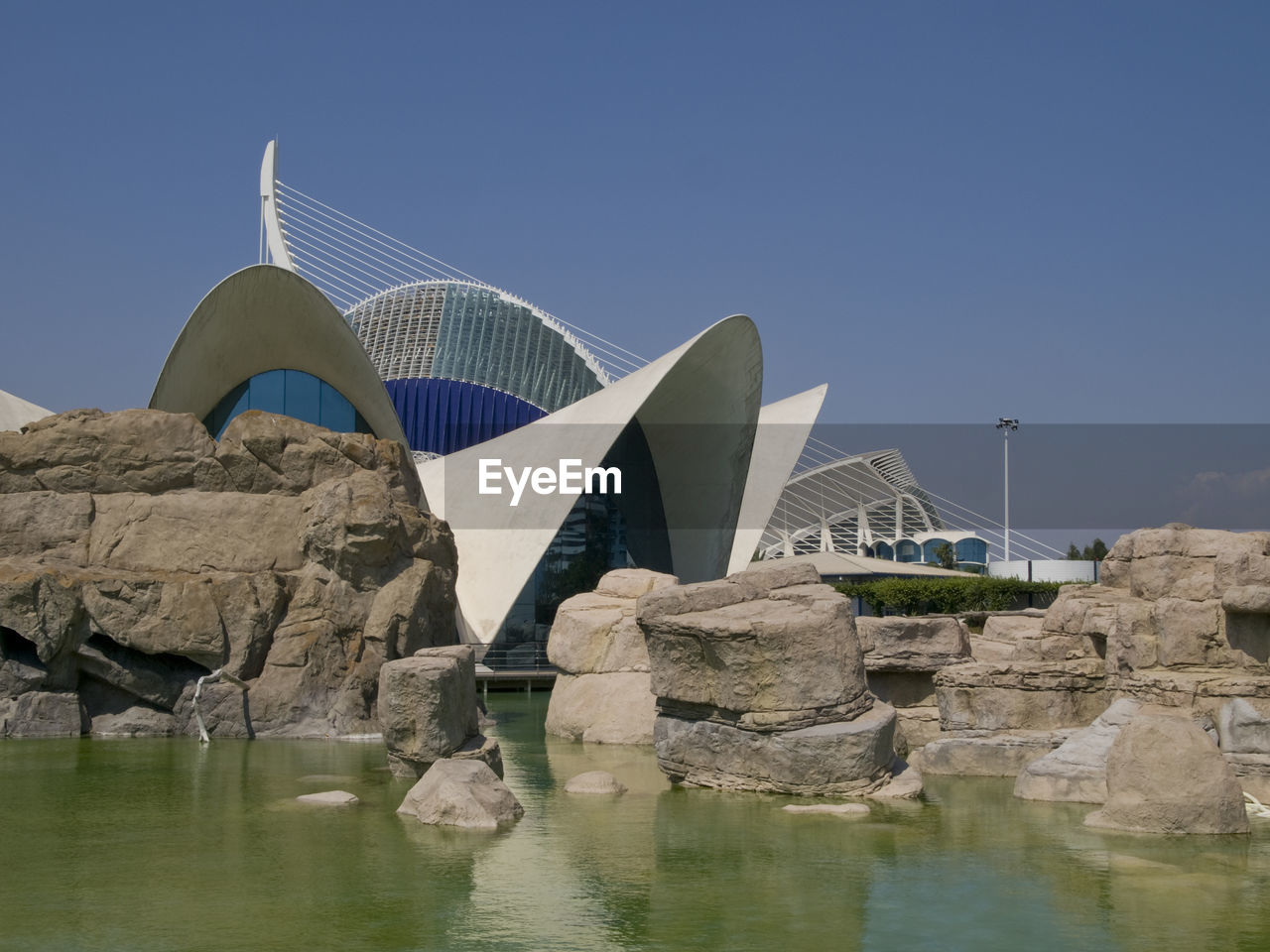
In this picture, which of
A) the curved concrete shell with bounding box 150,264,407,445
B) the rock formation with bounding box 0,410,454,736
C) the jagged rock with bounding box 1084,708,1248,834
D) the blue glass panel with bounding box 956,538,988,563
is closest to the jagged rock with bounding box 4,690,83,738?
the rock formation with bounding box 0,410,454,736

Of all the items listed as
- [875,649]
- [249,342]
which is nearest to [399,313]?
[249,342]

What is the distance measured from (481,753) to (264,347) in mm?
15340

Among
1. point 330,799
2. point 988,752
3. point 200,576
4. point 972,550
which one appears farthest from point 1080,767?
point 972,550

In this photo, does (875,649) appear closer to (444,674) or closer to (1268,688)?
(1268,688)

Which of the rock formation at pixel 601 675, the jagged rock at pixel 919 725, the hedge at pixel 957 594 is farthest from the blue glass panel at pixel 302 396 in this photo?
the jagged rock at pixel 919 725

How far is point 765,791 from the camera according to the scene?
33.0ft

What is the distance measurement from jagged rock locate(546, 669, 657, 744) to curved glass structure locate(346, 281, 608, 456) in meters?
20.6

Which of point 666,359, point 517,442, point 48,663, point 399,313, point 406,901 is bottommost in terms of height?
point 406,901

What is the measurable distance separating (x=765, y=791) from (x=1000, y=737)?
8.99 feet

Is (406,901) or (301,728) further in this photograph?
(301,728)

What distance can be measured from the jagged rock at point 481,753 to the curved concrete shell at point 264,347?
11690 millimetres

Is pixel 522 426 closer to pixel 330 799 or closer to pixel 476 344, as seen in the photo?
pixel 476 344

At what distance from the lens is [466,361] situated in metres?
36.7

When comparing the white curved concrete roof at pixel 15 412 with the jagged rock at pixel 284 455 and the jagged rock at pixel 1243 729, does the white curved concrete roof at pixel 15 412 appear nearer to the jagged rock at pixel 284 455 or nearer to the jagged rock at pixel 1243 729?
the jagged rock at pixel 284 455
